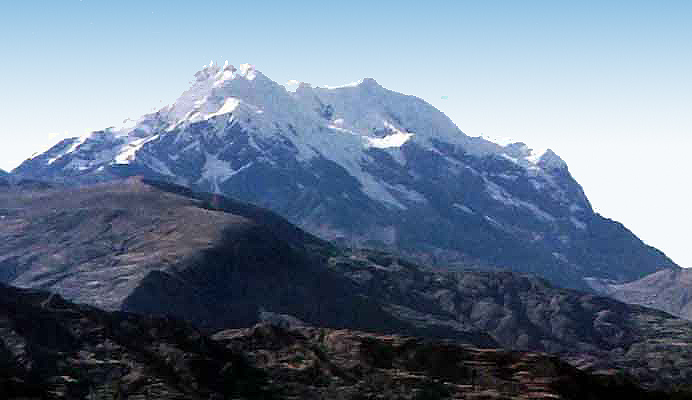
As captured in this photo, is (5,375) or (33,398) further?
(5,375)

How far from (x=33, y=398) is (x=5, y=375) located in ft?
67.5

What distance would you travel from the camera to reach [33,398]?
596ft

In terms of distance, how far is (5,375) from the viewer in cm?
19925
